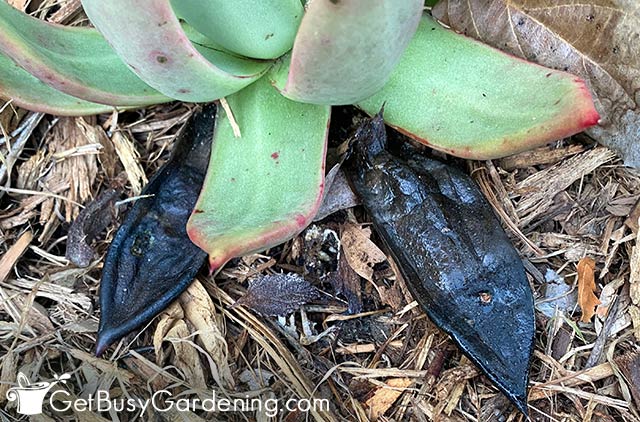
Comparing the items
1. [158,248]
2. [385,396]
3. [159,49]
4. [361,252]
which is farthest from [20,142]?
[385,396]

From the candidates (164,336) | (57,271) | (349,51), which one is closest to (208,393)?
(164,336)

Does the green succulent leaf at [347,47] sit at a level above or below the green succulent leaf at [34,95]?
above

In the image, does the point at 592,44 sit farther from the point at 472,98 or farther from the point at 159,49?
the point at 159,49

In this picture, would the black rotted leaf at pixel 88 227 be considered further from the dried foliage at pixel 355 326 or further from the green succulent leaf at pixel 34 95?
the green succulent leaf at pixel 34 95

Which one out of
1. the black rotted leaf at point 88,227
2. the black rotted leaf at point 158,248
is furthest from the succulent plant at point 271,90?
the black rotted leaf at point 88,227

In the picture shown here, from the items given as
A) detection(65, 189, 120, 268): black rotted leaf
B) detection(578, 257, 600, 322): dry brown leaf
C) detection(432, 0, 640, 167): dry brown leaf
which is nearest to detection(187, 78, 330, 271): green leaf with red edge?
detection(65, 189, 120, 268): black rotted leaf

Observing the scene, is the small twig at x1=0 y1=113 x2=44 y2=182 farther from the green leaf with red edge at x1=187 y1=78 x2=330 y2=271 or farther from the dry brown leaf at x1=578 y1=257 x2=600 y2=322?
the dry brown leaf at x1=578 y1=257 x2=600 y2=322

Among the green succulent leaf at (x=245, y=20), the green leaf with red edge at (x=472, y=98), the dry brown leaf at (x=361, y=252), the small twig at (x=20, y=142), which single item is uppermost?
the green succulent leaf at (x=245, y=20)

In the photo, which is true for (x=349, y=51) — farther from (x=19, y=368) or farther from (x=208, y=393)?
(x=19, y=368)
